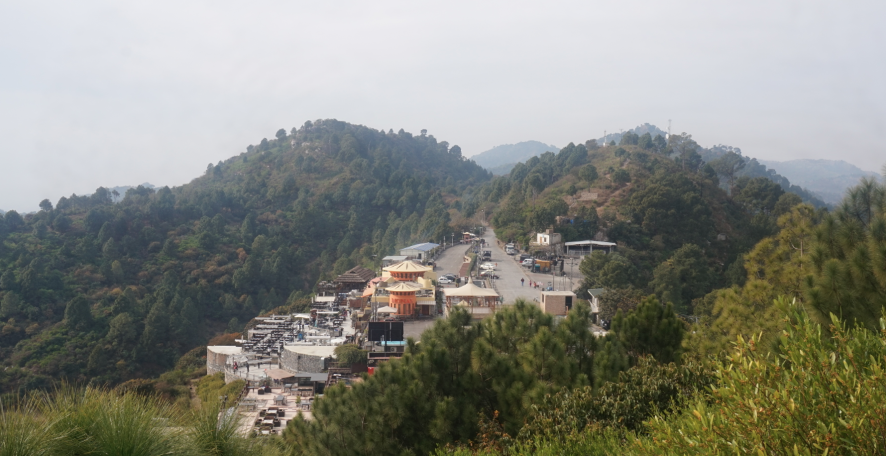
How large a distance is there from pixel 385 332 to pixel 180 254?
2755cm

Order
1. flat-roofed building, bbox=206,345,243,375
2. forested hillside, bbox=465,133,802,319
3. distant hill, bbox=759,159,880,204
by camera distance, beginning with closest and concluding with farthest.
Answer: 1. flat-roofed building, bbox=206,345,243,375
2. forested hillside, bbox=465,133,802,319
3. distant hill, bbox=759,159,880,204

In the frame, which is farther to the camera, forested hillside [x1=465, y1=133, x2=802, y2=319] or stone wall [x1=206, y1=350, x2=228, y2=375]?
forested hillside [x1=465, y1=133, x2=802, y2=319]

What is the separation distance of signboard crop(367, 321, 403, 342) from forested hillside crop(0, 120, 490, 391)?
9982 mm

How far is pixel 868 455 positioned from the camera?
2459 millimetres

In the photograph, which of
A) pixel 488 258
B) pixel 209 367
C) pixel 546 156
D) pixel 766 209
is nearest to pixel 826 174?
pixel 546 156

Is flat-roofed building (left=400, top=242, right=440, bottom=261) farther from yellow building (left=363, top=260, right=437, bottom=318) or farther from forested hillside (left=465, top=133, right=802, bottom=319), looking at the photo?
yellow building (left=363, top=260, right=437, bottom=318)

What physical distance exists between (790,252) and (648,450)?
18.0 ft

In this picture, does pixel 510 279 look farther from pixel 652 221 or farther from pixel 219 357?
pixel 652 221

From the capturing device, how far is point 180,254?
38.1m

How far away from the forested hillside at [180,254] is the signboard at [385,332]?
32.7 ft

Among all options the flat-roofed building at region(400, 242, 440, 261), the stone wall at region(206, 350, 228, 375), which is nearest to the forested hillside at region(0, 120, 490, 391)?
the stone wall at region(206, 350, 228, 375)

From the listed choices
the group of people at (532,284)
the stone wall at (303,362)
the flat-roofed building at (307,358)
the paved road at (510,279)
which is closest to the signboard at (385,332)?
the flat-roofed building at (307,358)

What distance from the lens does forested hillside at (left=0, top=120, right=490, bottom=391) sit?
1022 inches

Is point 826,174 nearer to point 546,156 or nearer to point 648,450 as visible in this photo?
point 546,156
